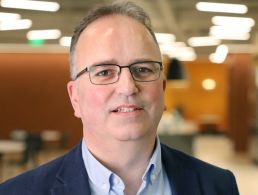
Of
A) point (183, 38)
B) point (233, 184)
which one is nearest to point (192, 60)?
point (183, 38)

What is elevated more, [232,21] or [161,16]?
[161,16]

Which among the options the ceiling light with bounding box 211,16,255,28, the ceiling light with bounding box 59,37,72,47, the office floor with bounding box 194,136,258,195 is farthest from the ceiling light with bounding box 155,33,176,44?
the office floor with bounding box 194,136,258,195

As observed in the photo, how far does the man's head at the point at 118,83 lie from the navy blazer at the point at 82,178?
14cm

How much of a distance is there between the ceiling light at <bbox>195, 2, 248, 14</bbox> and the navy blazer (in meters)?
7.31

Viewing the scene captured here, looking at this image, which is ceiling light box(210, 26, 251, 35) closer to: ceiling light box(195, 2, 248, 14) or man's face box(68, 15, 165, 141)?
ceiling light box(195, 2, 248, 14)

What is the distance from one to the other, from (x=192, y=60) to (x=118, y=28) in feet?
67.3

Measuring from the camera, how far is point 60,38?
1276 cm

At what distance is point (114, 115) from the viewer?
1.32 m

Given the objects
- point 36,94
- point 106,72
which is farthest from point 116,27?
point 36,94

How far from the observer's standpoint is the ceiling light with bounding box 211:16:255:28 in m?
9.84

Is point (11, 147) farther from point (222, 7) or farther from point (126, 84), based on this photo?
point (126, 84)

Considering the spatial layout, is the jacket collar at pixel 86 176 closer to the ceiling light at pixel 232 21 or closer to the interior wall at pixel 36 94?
the ceiling light at pixel 232 21

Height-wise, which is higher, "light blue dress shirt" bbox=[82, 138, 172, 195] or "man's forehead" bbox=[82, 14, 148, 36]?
"man's forehead" bbox=[82, 14, 148, 36]

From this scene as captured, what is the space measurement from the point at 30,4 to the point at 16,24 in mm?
2345
